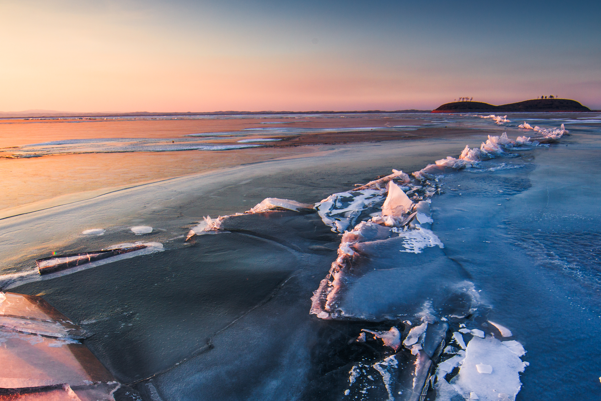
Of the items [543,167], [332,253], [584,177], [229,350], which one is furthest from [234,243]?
[543,167]

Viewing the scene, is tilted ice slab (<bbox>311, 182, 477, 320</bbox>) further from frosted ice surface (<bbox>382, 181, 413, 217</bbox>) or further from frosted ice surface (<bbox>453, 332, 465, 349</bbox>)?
frosted ice surface (<bbox>382, 181, 413, 217</bbox>)

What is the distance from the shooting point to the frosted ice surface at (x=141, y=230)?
300cm

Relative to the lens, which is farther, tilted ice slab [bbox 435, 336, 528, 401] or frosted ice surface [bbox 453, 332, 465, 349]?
frosted ice surface [bbox 453, 332, 465, 349]

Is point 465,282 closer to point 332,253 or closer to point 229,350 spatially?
point 332,253

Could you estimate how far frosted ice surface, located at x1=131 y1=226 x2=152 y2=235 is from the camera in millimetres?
2996

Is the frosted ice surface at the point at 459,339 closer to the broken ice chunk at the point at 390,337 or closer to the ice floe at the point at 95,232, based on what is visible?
the broken ice chunk at the point at 390,337

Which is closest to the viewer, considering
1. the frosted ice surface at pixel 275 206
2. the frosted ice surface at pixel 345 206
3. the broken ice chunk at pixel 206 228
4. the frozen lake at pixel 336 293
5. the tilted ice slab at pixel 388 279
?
the frozen lake at pixel 336 293

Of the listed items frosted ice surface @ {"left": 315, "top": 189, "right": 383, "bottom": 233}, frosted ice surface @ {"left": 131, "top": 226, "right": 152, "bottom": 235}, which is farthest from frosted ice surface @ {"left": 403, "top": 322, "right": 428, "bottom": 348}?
frosted ice surface @ {"left": 131, "top": 226, "right": 152, "bottom": 235}

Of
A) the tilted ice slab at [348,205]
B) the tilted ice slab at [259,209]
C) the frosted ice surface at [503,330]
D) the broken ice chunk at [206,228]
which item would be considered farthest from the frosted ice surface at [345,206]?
the frosted ice surface at [503,330]

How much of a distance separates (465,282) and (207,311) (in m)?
1.64

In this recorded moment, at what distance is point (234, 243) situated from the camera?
273cm

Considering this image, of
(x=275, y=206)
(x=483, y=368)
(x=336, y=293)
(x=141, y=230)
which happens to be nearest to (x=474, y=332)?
(x=483, y=368)

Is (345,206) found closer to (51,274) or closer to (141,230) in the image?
(141,230)

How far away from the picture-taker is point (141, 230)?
305 cm
